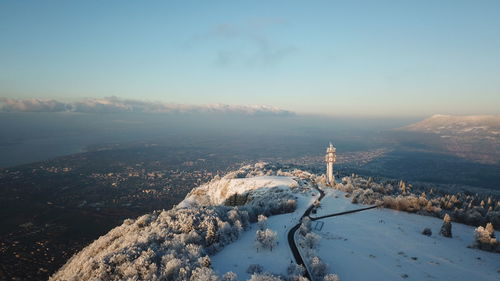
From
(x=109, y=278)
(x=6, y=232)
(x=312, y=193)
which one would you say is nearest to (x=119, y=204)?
(x=6, y=232)

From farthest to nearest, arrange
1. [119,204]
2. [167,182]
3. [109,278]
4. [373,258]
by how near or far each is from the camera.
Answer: [167,182] < [119,204] < [373,258] < [109,278]

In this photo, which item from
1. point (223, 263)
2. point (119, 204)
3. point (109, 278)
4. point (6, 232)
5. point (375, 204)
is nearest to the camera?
point (109, 278)

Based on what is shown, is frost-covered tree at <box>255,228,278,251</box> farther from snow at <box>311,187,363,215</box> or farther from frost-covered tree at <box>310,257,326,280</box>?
snow at <box>311,187,363,215</box>

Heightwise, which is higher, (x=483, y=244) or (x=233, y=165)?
(x=483, y=244)

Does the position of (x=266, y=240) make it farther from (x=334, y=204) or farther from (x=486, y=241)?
(x=334, y=204)

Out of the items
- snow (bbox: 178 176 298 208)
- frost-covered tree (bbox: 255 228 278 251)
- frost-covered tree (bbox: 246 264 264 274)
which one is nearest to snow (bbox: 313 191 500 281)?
frost-covered tree (bbox: 255 228 278 251)

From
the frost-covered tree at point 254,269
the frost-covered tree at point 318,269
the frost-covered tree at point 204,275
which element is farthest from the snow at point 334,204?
the frost-covered tree at point 204,275

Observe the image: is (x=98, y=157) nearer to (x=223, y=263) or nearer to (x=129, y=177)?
(x=129, y=177)

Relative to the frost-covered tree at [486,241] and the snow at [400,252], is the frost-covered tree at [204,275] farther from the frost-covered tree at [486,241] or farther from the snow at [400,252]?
the frost-covered tree at [486,241]
